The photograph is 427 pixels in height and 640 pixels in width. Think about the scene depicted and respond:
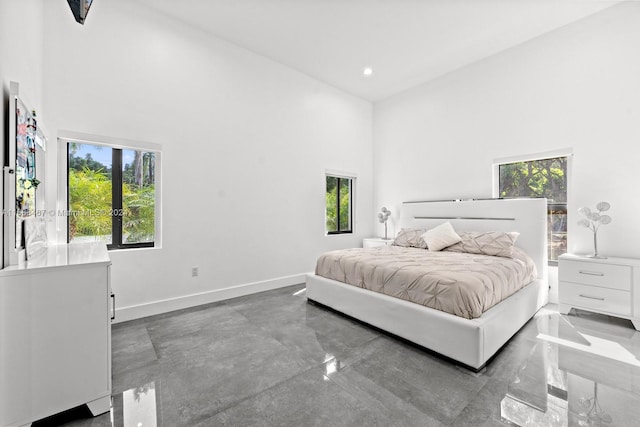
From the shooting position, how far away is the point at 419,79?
15.6 ft

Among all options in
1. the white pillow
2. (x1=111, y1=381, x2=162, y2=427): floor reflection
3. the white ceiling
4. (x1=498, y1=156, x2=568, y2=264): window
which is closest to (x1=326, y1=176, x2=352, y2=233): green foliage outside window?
the white pillow

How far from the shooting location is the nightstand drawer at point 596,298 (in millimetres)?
2766

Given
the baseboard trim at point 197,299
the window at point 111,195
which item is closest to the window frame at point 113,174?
the window at point 111,195

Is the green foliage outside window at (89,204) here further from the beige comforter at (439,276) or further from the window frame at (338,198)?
the window frame at (338,198)

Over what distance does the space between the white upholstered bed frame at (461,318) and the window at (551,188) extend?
275 millimetres

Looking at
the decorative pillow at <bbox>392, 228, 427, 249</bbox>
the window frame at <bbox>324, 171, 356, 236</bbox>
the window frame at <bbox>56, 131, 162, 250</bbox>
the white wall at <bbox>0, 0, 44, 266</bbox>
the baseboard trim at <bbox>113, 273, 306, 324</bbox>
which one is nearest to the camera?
the white wall at <bbox>0, 0, 44, 266</bbox>

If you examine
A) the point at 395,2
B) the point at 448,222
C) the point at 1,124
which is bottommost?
the point at 448,222

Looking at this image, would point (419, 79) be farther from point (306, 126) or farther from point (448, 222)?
point (448, 222)

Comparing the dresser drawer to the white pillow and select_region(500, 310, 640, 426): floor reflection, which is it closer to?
select_region(500, 310, 640, 426): floor reflection

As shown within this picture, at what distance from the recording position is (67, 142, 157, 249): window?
2.80 meters

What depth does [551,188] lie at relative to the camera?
3.66 m

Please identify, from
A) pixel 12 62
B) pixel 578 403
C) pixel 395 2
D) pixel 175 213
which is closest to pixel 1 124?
pixel 12 62

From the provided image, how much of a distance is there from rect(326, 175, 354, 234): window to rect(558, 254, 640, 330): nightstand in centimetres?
323

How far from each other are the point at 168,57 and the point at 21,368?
3219mm
